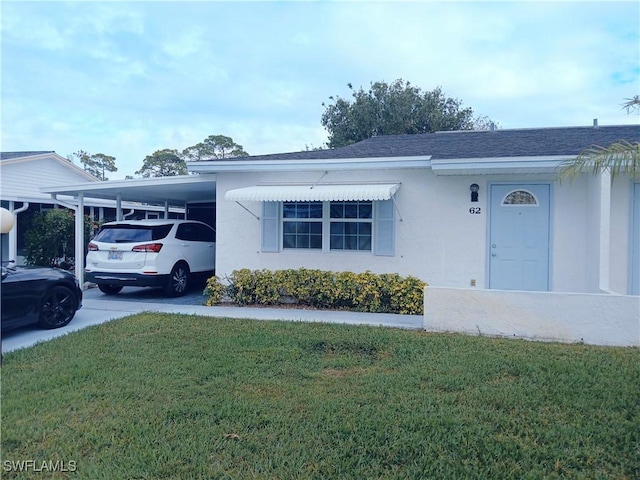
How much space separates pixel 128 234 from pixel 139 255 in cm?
67

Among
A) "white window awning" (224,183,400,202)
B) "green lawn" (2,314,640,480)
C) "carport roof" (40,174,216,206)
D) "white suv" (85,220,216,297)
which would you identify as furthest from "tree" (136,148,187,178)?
"green lawn" (2,314,640,480)

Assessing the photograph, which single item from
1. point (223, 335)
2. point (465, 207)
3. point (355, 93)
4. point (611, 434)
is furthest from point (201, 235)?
point (355, 93)

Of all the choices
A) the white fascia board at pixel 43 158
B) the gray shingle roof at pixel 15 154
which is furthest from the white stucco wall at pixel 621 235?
the gray shingle roof at pixel 15 154

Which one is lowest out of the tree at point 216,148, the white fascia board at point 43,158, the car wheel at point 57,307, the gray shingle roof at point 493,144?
the car wheel at point 57,307

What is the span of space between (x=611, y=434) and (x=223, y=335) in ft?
18.2

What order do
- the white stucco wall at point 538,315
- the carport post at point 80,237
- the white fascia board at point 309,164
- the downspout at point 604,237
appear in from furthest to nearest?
1. the carport post at point 80,237
2. the white fascia board at point 309,164
3. the downspout at point 604,237
4. the white stucco wall at point 538,315

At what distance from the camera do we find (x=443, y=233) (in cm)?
1033

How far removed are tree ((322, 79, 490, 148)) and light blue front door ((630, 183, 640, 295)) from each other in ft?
73.2

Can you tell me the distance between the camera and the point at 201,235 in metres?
13.5

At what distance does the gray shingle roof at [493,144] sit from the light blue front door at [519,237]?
90 cm

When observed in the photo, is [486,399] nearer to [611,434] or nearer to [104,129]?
[611,434]

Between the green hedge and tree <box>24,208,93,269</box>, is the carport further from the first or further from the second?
the green hedge

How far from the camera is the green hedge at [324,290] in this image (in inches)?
390

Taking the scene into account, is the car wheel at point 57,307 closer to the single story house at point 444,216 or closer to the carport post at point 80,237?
the single story house at point 444,216
